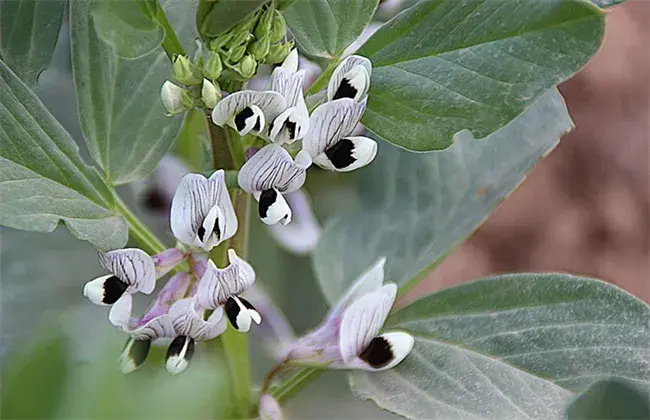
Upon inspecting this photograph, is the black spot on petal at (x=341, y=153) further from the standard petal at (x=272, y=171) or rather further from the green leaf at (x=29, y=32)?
the green leaf at (x=29, y=32)

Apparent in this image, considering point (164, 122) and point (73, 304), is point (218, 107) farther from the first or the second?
point (73, 304)

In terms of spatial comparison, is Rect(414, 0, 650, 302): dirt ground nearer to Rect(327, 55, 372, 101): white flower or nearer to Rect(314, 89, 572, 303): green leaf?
Rect(314, 89, 572, 303): green leaf

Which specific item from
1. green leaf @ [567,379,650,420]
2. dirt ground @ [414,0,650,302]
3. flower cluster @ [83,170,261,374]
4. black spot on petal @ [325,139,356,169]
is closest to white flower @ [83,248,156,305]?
flower cluster @ [83,170,261,374]

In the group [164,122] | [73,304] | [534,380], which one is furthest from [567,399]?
[73,304]

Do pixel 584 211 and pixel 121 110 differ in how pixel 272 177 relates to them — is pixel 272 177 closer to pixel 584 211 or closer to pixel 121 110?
pixel 121 110

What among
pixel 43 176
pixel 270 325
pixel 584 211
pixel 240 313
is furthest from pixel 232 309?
pixel 584 211

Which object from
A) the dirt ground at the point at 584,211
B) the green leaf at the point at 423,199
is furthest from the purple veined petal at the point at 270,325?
the dirt ground at the point at 584,211
